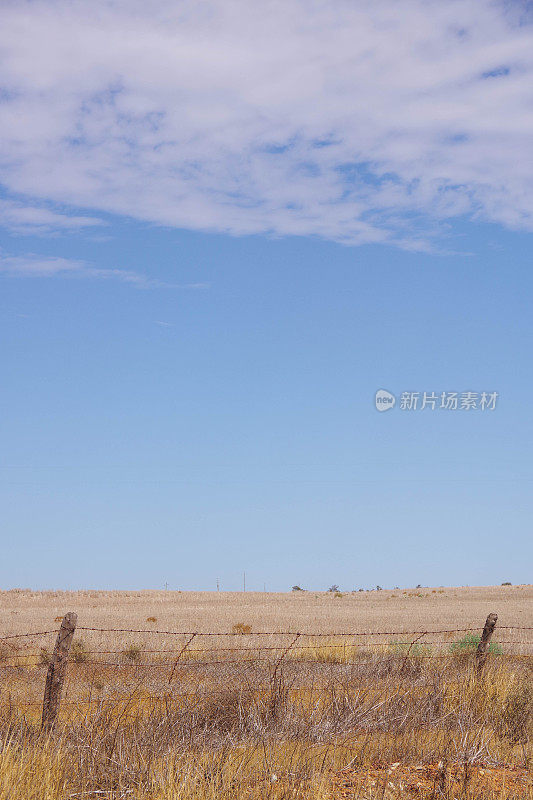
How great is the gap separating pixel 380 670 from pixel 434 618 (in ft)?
102

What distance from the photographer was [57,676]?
11.1m

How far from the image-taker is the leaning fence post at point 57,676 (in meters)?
10.9

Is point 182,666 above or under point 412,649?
under

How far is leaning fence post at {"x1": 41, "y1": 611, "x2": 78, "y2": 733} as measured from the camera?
35.6ft

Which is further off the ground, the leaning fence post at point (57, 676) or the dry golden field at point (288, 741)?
the leaning fence post at point (57, 676)

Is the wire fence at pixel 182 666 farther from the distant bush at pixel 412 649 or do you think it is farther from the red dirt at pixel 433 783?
the red dirt at pixel 433 783

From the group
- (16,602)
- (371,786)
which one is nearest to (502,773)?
(371,786)

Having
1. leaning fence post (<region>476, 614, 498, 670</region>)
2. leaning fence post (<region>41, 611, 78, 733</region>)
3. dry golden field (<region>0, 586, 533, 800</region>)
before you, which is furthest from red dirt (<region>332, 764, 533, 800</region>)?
leaning fence post (<region>476, 614, 498, 670</region>)

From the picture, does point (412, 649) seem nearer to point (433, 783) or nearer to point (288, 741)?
point (288, 741)

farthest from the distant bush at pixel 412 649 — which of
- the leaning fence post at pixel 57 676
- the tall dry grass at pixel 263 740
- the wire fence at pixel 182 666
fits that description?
the leaning fence post at pixel 57 676

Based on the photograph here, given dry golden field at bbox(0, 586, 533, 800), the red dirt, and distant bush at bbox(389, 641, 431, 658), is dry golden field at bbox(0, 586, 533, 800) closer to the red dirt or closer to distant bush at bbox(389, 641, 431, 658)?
the red dirt

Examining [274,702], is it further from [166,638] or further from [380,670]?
[166,638]

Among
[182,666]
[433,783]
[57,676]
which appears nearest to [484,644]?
[182,666]

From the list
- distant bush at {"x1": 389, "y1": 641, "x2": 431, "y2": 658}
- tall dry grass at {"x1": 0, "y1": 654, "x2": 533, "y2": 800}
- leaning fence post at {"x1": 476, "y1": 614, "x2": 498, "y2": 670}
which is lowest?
distant bush at {"x1": 389, "y1": 641, "x2": 431, "y2": 658}
